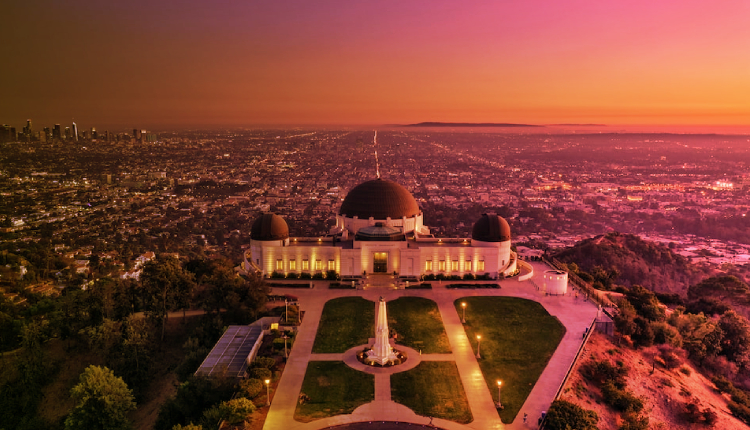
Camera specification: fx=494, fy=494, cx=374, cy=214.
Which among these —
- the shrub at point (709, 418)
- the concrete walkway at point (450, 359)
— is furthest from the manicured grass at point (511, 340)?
the shrub at point (709, 418)

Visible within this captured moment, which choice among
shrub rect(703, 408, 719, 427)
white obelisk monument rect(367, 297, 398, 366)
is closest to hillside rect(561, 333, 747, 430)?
shrub rect(703, 408, 719, 427)

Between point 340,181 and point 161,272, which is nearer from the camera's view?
point 161,272

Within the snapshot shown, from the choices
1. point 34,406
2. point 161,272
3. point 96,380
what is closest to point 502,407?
point 96,380

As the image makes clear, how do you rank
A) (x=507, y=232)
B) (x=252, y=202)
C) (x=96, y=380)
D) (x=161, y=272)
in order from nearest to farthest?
(x=96, y=380) < (x=161, y=272) < (x=507, y=232) < (x=252, y=202)

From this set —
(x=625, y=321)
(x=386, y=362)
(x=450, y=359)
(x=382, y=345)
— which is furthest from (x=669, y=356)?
(x=382, y=345)

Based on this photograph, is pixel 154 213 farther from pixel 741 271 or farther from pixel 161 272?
pixel 741 271

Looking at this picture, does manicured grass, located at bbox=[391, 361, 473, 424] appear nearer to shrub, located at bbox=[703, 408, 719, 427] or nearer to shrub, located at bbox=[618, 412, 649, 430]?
shrub, located at bbox=[618, 412, 649, 430]

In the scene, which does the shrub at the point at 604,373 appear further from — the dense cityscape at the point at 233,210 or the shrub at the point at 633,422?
the dense cityscape at the point at 233,210

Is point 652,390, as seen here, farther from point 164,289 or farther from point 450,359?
point 164,289
